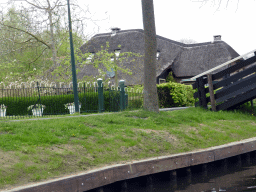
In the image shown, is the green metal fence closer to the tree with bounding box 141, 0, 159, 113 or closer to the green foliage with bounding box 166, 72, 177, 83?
the tree with bounding box 141, 0, 159, 113

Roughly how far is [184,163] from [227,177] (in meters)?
0.90

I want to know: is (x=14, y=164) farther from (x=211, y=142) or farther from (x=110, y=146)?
(x=211, y=142)

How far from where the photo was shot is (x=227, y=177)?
614cm

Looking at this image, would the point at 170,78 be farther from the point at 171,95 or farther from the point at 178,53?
the point at 171,95

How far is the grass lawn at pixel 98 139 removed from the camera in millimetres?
5145

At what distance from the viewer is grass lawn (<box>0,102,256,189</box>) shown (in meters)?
5.14

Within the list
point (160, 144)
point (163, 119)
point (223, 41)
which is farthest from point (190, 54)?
point (160, 144)

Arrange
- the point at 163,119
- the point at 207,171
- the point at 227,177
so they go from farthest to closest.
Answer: the point at 163,119
the point at 207,171
the point at 227,177

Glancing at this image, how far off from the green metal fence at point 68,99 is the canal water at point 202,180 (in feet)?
18.7

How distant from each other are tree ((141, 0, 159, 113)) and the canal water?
346 cm

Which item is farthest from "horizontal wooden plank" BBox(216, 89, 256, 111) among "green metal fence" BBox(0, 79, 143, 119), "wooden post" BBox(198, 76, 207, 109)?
"green metal fence" BBox(0, 79, 143, 119)

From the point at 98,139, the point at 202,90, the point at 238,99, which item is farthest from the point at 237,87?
the point at 98,139

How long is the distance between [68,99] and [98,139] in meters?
7.96

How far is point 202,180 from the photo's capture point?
6047 mm
